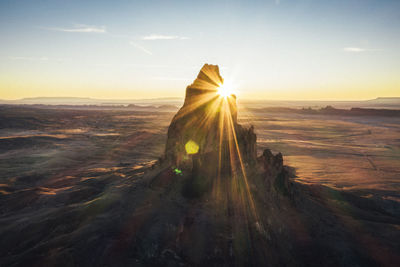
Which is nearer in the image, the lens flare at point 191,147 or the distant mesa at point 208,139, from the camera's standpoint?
the distant mesa at point 208,139

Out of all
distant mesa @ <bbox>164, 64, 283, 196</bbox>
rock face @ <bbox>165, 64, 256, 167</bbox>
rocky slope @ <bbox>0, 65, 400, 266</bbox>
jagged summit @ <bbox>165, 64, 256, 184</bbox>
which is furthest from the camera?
rock face @ <bbox>165, 64, 256, 167</bbox>

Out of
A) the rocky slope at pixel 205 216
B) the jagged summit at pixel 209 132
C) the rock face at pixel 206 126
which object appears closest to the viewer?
the rocky slope at pixel 205 216

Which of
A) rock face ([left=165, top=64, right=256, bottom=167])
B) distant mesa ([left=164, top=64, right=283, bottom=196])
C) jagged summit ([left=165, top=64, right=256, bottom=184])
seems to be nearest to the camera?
distant mesa ([left=164, top=64, right=283, bottom=196])

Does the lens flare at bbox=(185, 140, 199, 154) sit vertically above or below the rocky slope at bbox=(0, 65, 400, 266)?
above

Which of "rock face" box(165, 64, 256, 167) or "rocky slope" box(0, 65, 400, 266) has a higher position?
"rock face" box(165, 64, 256, 167)

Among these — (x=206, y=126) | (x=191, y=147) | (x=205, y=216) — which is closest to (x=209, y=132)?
(x=206, y=126)

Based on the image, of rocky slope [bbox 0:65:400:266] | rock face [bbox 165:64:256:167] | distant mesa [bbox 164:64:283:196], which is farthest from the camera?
rock face [bbox 165:64:256:167]

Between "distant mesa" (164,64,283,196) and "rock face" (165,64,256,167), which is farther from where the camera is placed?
"rock face" (165,64,256,167)

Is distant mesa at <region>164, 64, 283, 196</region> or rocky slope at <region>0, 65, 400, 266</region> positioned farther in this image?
distant mesa at <region>164, 64, 283, 196</region>

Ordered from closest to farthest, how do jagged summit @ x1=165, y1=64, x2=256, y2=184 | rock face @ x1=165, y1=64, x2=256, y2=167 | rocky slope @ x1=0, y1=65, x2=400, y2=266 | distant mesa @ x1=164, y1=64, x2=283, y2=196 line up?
rocky slope @ x1=0, y1=65, x2=400, y2=266, distant mesa @ x1=164, y1=64, x2=283, y2=196, jagged summit @ x1=165, y1=64, x2=256, y2=184, rock face @ x1=165, y1=64, x2=256, y2=167

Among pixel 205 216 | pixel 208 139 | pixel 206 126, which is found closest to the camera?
pixel 205 216

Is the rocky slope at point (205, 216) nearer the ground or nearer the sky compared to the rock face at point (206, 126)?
nearer the ground

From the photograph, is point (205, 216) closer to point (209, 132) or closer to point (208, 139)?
point (208, 139)
